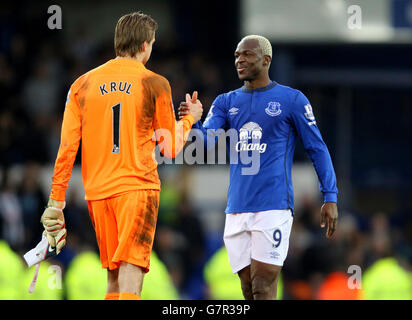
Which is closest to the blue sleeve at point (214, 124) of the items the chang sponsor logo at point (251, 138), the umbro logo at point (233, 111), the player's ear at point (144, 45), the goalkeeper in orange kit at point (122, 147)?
the umbro logo at point (233, 111)

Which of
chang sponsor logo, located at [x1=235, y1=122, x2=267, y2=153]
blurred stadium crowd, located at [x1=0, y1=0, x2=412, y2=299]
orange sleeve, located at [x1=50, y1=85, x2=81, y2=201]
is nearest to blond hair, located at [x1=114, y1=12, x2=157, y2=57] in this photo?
orange sleeve, located at [x1=50, y1=85, x2=81, y2=201]

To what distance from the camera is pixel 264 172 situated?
623cm

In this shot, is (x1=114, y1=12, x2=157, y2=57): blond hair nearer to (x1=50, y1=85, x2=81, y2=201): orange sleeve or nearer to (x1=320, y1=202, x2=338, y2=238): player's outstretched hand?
(x1=50, y1=85, x2=81, y2=201): orange sleeve

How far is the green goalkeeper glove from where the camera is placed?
5738mm

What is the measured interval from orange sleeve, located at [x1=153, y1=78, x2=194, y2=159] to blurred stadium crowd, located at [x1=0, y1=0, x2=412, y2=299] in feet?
12.6

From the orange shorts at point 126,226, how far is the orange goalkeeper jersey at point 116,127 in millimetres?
59

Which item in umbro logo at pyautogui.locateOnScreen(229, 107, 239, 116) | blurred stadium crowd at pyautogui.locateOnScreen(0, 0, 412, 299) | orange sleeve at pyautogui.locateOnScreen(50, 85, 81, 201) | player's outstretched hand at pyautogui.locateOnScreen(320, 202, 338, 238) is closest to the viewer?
orange sleeve at pyautogui.locateOnScreen(50, 85, 81, 201)

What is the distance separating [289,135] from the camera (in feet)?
20.7

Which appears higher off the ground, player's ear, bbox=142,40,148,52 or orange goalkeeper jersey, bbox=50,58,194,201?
player's ear, bbox=142,40,148,52

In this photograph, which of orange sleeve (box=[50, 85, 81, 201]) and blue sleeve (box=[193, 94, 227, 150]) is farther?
blue sleeve (box=[193, 94, 227, 150])

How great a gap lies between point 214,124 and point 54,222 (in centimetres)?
138

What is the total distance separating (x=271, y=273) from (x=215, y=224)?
25.4 feet

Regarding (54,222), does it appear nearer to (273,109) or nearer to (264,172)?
(264,172)
